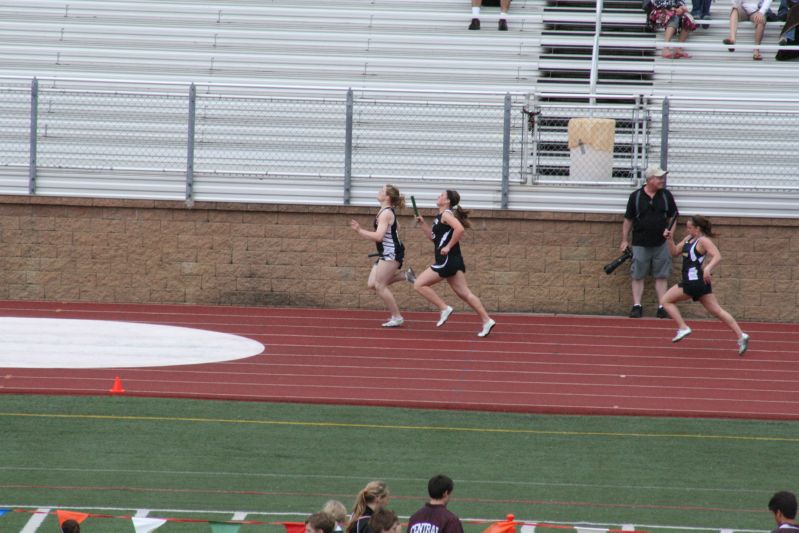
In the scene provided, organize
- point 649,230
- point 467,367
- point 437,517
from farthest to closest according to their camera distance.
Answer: point 649,230 → point 467,367 → point 437,517

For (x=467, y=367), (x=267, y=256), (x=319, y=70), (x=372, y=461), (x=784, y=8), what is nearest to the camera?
(x=372, y=461)

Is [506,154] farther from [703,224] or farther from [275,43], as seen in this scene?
[275,43]

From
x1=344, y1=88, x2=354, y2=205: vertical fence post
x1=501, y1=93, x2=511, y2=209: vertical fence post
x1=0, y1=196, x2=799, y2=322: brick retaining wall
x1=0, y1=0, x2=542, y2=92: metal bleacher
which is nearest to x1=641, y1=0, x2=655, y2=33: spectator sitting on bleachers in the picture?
x1=0, y1=0, x2=542, y2=92: metal bleacher

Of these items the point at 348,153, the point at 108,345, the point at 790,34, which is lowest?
the point at 108,345

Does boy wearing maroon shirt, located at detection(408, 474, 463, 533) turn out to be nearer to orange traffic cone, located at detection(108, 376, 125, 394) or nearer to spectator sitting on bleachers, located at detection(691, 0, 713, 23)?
orange traffic cone, located at detection(108, 376, 125, 394)

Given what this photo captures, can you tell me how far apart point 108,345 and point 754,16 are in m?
11.5

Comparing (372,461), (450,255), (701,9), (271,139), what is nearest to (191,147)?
(271,139)

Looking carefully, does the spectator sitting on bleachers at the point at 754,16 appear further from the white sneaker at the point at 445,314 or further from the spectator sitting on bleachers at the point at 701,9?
the white sneaker at the point at 445,314

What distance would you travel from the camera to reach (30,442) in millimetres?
11156

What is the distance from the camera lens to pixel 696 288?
14.9 metres

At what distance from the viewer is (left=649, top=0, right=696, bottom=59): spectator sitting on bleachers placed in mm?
20703

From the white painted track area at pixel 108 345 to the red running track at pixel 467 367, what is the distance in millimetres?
278

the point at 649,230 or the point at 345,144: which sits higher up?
the point at 345,144

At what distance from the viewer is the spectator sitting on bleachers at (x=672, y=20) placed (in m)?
20.7
